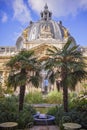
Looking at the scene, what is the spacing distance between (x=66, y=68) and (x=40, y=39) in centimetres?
3056

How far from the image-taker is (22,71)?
855 inches

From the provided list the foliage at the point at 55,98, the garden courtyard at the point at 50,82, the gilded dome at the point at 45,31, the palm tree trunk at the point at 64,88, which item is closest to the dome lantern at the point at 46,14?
the gilded dome at the point at 45,31

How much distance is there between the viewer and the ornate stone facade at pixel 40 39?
4900cm

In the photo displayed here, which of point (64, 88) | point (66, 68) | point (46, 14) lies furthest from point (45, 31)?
point (64, 88)

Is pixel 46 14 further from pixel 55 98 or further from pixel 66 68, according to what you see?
pixel 66 68

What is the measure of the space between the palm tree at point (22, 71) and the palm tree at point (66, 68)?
4.50ft

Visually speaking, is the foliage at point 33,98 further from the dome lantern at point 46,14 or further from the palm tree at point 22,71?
the dome lantern at point 46,14

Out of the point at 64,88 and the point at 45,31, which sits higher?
the point at 45,31

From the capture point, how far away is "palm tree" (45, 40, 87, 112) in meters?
20.3

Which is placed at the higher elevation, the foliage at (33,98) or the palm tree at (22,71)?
the palm tree at (22,71)

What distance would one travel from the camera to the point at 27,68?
853 inches

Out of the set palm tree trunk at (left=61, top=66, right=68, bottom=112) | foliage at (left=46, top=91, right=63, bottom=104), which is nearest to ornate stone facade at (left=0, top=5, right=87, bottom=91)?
foliage at (left=46, top=91, right=63, bottom=104)

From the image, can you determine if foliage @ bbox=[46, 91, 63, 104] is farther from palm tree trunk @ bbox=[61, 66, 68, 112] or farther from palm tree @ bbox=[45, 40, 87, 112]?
palm tree trunk @ bbox=[61, 66, 68, 112]

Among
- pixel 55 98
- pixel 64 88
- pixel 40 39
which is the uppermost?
pixel 40 39
